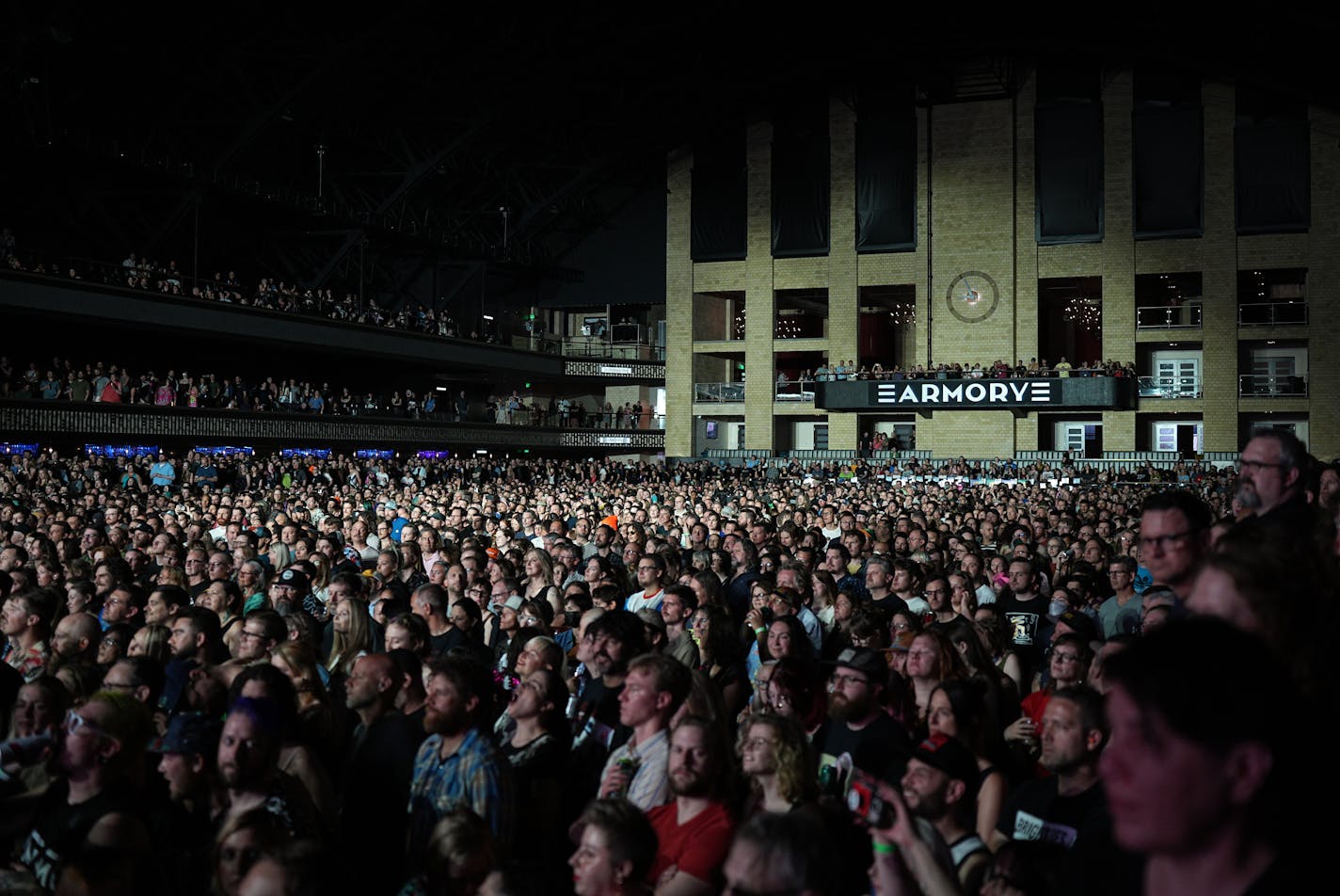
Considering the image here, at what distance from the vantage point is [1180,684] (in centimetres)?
190

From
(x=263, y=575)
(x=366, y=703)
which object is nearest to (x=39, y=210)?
(x=263, y=575)

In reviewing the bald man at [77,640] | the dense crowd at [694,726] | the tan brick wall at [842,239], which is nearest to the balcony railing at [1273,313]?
the tan brick wall at [842,239]

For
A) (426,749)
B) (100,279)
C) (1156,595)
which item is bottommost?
(426,749)

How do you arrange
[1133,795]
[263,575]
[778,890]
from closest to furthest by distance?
[1133,795] → [778,890] → [263,575]

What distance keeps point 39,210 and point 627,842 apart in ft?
131

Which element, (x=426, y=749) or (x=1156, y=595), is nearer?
(x=426, y=749)

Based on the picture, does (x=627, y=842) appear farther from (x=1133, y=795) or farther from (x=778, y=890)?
(x=1133, y=795)

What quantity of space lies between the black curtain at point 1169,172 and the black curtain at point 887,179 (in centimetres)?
816

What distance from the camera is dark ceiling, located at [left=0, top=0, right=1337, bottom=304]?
118 feet

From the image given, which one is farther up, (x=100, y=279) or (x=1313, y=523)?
(x=100, y=279)

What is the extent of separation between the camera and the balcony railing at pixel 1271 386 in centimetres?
4322

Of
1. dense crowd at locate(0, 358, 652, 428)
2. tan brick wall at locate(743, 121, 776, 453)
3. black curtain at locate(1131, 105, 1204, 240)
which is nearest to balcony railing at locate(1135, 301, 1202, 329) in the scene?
black curtain at locate(1131, 105, 1204, 240)

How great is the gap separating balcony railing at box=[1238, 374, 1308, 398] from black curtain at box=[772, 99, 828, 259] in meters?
16.5

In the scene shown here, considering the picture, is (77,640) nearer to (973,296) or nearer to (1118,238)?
(973,296)
